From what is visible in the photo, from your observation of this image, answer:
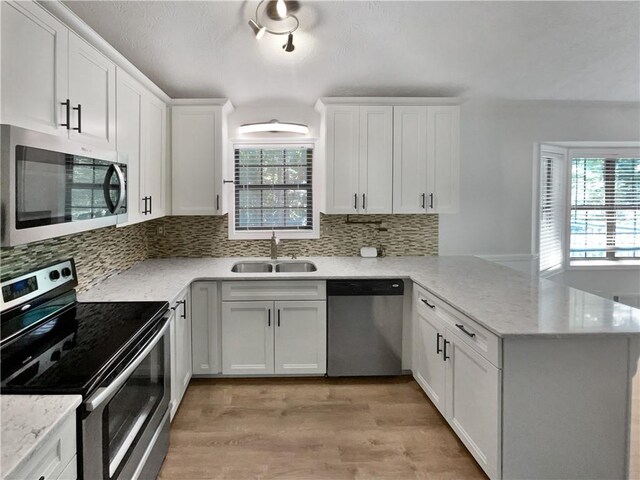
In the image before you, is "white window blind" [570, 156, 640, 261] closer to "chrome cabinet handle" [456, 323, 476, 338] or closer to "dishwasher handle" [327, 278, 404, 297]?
"dishwasher handle" [327, 278, 404, 297]

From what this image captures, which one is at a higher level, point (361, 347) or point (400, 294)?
point (400, 294)

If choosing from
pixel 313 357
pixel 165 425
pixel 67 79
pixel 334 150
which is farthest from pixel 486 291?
pixel 67 79

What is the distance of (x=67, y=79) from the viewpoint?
6.02 feet

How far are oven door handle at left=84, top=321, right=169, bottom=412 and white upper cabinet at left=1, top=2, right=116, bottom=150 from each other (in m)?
0.96

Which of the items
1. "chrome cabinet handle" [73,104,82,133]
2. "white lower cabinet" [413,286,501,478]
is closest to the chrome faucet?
"white lower cabinet" [413,286,501,478]

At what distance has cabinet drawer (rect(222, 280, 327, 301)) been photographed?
126 inches

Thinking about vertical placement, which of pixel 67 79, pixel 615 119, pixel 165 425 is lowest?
pixel 165 425

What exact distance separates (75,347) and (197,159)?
2.14 metres

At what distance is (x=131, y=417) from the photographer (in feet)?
5.82

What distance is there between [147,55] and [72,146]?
141 centimetres

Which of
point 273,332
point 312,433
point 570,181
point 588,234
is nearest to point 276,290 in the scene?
point 273,332

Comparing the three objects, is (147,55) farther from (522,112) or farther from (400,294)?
(522,112)

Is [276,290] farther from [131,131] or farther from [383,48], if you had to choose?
[383,48]

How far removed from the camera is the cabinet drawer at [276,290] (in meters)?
3.19
